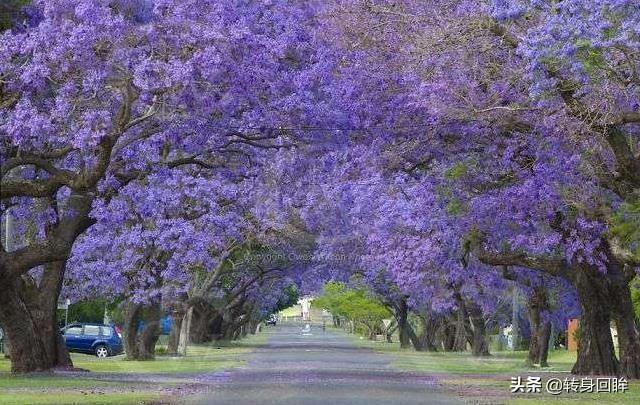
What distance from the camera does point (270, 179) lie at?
129ft

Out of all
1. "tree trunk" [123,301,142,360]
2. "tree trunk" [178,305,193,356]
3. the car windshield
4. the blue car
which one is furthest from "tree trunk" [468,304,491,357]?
"tree trunk" [123,301,142,360]

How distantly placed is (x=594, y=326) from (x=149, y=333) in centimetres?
2013

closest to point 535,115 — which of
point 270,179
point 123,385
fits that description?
point 123,385

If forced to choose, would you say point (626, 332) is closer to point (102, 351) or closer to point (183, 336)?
point (102, 351)

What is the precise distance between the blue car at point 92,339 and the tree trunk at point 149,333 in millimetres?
4935

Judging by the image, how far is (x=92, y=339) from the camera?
2132 inches

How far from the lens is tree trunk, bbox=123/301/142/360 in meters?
46.8

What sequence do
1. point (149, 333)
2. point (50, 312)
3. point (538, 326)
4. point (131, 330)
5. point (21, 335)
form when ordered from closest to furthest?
point (21, 335)
point (50, 312)
point (538, 326)
point (131, 330)
point (149, 333)

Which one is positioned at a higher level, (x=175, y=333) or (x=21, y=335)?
(x=175, y=333)

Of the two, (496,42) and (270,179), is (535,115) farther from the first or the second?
(270,179)

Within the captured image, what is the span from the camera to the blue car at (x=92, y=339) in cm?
5394

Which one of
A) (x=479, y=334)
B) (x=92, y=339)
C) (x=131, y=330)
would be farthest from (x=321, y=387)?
(x=479, y=334)

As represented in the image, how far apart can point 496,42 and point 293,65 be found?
17.7 feet

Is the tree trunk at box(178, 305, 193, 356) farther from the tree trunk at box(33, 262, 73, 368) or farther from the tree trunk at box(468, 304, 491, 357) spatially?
the tree trunk at box(33, 262, 73, 368)
